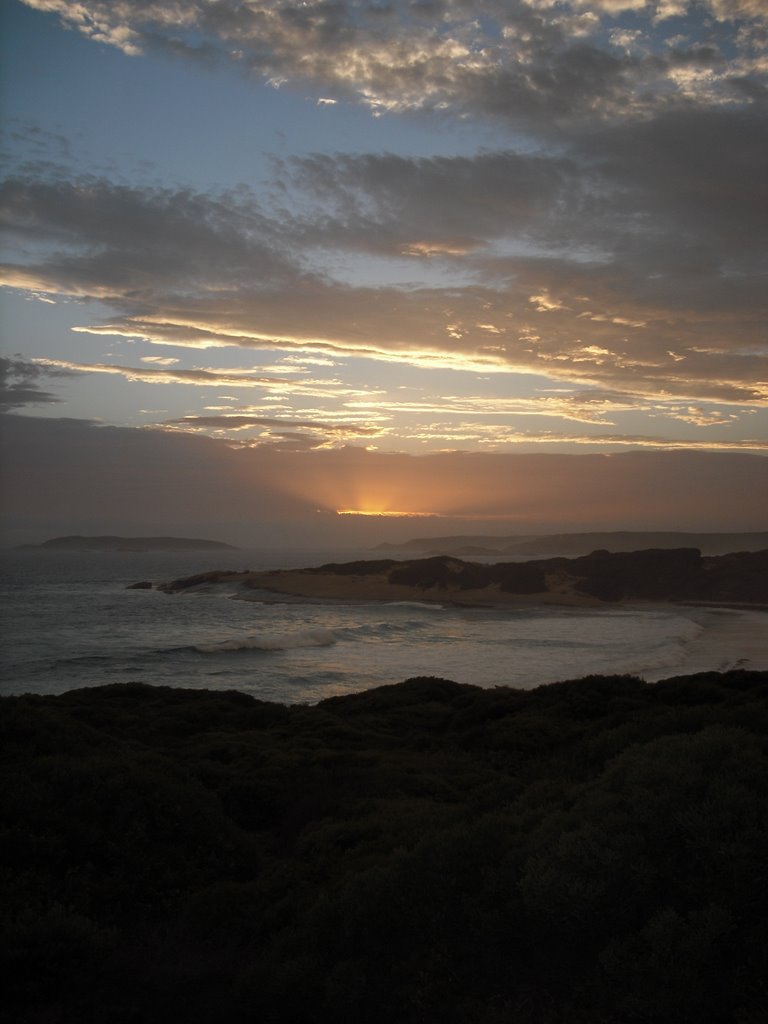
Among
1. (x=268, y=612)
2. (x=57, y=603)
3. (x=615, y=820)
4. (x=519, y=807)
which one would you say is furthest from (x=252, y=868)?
(x=57, y=603)

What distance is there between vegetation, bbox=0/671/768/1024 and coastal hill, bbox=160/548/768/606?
161 feet

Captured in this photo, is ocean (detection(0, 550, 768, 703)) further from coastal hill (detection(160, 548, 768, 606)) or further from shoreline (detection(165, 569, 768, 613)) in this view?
coastal hill (detection(160, 548, 768, 606))

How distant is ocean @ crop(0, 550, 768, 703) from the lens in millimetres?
26297

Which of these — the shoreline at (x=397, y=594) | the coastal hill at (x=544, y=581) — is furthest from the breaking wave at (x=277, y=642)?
the coastal hill at (x=544, y=581)

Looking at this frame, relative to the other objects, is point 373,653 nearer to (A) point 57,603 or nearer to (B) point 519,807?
(B) point 519,807

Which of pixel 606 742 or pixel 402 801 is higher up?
pixel 606 742

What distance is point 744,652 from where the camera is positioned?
30.8 metres

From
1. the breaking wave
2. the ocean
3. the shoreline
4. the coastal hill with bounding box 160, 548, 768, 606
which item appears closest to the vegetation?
the ocean

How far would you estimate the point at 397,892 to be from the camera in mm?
5840

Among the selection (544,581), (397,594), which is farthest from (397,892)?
(544,581)

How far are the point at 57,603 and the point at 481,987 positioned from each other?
53.4m

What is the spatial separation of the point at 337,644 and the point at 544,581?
108ft

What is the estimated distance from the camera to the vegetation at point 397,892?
4.70 m

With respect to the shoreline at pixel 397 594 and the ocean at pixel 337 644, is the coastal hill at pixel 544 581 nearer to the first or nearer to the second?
the shoreline at pixel 397 594
